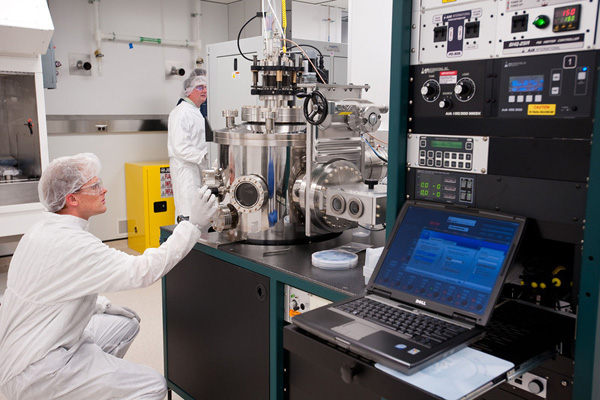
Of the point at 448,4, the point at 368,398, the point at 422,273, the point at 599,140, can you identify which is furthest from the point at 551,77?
the point at 368,398

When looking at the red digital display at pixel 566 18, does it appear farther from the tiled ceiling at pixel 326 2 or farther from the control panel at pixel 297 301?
the tiled ceiling at pixel 326 2

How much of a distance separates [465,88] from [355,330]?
60 cm

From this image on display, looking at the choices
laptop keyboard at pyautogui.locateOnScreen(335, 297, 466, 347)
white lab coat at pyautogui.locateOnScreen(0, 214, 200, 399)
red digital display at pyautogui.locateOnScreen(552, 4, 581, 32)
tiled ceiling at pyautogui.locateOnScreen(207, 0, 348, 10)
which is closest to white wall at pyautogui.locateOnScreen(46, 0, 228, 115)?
tiled ceiling at pyautogui.locateOnScreen(207, 0, 348, 10)

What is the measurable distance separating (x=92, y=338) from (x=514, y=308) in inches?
58.4

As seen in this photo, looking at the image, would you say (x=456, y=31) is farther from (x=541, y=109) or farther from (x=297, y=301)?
(x=297, y=301)

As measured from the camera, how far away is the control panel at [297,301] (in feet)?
4.89

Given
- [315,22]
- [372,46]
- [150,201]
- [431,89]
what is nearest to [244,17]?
[315,22]

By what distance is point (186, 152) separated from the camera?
3.78 metres

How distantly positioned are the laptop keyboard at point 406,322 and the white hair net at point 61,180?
1.03 metres

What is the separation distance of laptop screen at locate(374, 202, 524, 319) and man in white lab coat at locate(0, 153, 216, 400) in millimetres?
767

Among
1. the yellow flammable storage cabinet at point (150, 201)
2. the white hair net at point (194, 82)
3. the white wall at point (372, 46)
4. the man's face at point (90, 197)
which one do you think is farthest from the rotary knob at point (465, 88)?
the yellow flammable storage cabinet at point (150, 201)

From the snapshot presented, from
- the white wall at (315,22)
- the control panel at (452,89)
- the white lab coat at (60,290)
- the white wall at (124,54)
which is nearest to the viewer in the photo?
the control panel at (452,89)

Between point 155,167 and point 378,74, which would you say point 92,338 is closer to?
point 378,74

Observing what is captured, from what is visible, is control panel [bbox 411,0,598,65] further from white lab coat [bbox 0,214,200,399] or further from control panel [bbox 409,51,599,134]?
white lab coat [bbox 0,214,200,399]
